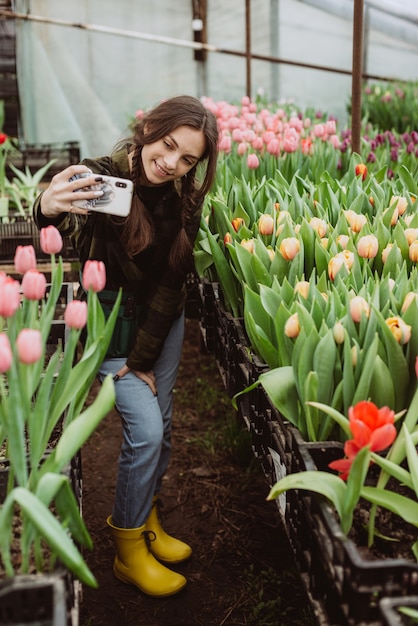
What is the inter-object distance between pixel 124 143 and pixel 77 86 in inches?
173

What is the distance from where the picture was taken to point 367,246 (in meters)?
1.61

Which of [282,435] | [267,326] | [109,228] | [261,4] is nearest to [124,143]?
[109,228]

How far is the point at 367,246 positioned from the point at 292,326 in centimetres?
43

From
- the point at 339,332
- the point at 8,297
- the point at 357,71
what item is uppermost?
the point at 357,71

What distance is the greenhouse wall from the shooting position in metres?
5.84

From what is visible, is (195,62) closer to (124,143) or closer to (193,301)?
(193,301)

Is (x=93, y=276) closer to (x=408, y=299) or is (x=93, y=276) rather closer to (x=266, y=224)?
(x=408, y=299)

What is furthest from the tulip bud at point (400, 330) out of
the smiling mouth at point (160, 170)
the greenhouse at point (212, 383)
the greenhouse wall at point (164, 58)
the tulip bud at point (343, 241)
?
the greenhouse wall at point (164, 58)

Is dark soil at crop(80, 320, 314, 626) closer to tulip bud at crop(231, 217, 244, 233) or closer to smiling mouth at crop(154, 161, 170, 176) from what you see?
tulip bud at crop(231, 217, 244, 233)

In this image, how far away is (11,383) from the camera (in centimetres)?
103

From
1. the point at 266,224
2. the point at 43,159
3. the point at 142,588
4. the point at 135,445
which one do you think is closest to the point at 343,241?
the point at 266,224

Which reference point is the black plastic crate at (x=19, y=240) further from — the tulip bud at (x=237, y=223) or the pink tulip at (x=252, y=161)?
the tulip bud at (x=237, y=223)

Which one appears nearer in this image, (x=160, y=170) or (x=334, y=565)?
(x=334, y=565)

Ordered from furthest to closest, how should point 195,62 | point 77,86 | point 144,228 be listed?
point 195,62 < point 77,86 < point 144,228
